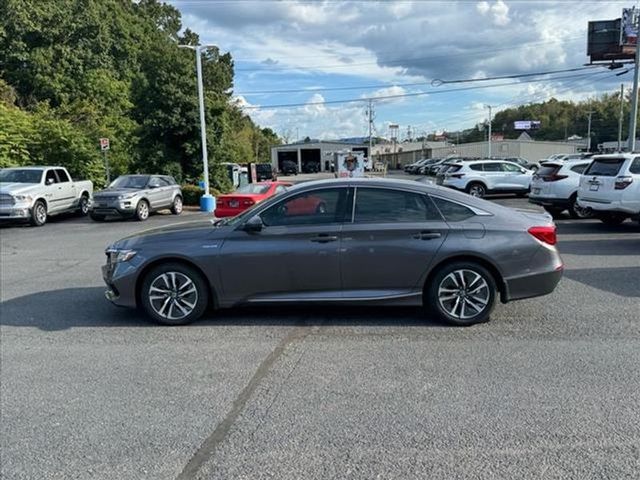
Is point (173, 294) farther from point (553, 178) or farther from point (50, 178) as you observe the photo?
point (50, 178)

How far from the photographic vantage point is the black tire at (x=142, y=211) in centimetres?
1708

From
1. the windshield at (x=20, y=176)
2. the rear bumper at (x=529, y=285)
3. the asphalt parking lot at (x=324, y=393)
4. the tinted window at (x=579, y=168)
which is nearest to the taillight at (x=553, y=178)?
the tinted window at (x=579, y=168)

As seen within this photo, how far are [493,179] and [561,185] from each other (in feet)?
28.1

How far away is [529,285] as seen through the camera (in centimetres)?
539

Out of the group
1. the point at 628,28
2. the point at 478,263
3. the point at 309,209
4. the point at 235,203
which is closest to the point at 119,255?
the point at 309,209

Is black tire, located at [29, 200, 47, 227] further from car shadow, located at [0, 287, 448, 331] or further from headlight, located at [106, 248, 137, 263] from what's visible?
headlight, located at [106, 248, 137, 263]

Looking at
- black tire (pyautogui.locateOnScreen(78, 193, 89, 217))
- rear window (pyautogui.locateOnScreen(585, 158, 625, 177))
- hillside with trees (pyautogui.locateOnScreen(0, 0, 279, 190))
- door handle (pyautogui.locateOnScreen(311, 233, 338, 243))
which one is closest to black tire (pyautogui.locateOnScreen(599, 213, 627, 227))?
rear window (pyautogui.locateOnScreen(585, 158, 625, 177))

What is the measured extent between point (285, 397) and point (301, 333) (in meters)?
1.46

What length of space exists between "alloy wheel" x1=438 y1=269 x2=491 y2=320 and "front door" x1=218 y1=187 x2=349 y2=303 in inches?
44.4

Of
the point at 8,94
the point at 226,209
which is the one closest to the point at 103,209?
the point at 226,209

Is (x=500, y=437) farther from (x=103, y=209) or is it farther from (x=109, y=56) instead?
(x=109, y=56)

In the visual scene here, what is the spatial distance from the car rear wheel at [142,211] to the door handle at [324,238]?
13.1m

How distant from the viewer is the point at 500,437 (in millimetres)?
3219

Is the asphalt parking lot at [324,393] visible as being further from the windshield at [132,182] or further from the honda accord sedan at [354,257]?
the windshield at [132,182]
